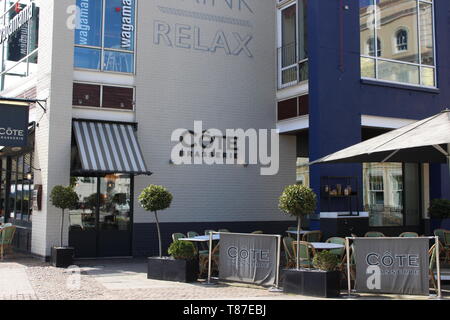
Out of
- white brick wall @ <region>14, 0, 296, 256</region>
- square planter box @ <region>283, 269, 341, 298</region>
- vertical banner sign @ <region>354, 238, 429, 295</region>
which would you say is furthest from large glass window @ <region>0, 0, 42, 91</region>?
vertical banner sign @ <region>354, 238, 429, 295</region>

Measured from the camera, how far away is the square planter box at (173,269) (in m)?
10.9

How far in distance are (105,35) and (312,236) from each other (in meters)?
8.04

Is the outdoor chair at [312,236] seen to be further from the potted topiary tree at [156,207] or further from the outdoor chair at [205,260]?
the potted topiary tree at [156,207]

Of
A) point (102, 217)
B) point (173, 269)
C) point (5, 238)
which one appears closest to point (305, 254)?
point (173, 269)

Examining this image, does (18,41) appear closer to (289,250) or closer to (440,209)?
(289,250)

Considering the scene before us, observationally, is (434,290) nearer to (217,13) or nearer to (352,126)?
(352,126)

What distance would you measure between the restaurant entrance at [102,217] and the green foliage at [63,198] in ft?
3.79

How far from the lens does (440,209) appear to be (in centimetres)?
1631

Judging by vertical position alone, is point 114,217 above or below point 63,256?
above

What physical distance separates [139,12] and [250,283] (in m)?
9.20

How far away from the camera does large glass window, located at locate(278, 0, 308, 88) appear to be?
54.1 ft

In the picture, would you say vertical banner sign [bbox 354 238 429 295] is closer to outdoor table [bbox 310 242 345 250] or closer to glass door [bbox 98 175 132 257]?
outdoor table [bbox 310 242 345 250]

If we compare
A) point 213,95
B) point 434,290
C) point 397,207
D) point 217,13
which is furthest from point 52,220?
point 397,207

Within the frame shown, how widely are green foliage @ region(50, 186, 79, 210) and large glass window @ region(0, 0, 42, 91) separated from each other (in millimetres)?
4614
